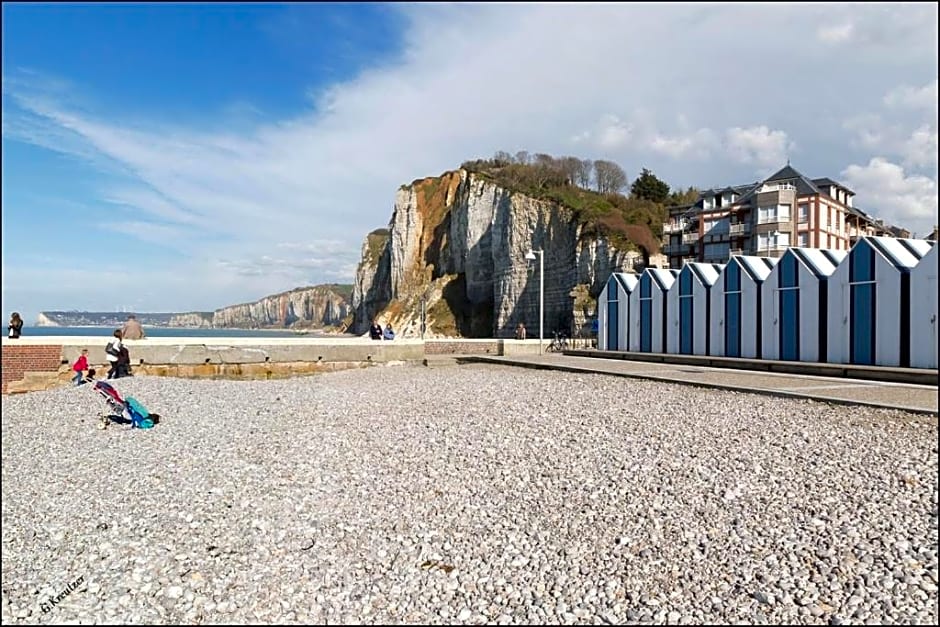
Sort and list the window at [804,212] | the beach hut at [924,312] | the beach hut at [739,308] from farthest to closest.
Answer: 1. the window at [804,212]
2. the beach hut at [739,308]
3. the beach hut at [924,312]

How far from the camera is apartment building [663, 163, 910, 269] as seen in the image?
49406mm

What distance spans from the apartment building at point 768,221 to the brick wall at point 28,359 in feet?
141

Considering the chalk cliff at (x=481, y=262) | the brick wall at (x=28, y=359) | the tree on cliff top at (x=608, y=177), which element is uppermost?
the tree on cliff top at (x=608, y=177)

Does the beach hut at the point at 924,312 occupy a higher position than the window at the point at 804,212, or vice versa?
the window at the point at 804,212

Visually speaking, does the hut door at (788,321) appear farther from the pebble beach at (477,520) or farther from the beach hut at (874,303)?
the pebble beach at (477,520)

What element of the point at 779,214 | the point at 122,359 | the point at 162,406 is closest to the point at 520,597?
the point at 162,406

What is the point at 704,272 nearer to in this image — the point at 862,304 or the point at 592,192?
the point at 862,304

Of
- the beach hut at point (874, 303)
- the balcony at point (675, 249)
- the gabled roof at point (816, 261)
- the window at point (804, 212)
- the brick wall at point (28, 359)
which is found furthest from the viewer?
the balcony at point (675, 249)

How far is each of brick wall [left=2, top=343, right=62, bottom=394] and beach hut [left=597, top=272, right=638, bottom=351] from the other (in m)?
15.9

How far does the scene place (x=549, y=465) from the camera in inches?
276

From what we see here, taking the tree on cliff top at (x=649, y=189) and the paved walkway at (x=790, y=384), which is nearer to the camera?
the paved walkway at (x=790, y=384)

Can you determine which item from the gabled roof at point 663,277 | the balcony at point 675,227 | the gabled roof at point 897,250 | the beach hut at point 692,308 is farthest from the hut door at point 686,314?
the balcony at point 675,227

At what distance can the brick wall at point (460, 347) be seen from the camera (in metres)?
22.8

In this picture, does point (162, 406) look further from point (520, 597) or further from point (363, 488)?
point (520, 597)
